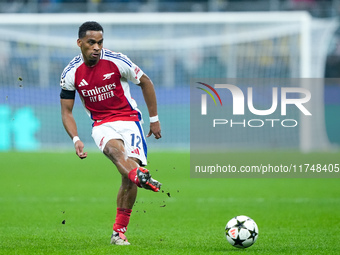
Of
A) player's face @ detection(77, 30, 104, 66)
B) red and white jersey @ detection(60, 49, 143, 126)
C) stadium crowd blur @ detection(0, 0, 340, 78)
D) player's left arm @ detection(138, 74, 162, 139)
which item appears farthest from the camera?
stadium crowd blur @ detection(0, 0, 340, 78)

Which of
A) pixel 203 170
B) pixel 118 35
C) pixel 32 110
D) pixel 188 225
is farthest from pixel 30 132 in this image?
pixel 188 225

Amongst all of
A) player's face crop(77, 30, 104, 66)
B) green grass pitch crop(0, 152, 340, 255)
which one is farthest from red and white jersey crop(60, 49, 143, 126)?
green grass pitch crop(0, 152, 340, 255)

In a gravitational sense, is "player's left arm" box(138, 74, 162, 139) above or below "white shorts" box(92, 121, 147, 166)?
above

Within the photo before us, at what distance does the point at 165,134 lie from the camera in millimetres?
23297

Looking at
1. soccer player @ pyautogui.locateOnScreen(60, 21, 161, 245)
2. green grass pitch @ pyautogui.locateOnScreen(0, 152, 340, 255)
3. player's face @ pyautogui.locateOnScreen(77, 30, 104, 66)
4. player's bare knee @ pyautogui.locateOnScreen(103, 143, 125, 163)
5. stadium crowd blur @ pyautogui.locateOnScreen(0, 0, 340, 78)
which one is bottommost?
green grass pitch @ pyautogui.locateOnScreen(0, 152, 340, 255)

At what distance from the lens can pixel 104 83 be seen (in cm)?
784

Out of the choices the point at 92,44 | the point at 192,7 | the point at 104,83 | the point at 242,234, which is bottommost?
the point at 242,234

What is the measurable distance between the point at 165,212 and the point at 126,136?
3.98 m

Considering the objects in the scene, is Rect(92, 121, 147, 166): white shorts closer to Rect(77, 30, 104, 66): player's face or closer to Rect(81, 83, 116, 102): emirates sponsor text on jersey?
Rect(81, 83, 116, 102): emirates sponsor text on jersey

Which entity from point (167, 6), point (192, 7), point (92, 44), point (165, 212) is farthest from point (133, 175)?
point (167, 6)

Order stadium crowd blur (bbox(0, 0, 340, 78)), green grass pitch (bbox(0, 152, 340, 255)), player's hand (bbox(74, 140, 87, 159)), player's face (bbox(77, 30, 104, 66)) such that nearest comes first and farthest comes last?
player's hand (bbox(74, 140, 87, 159)) < player's face (bbox(77, 30, 104, 66)) < green grass pitch (bbox(0, 152, 340, 255)) < stadium crowd blur (bbox(0, 0, 340, 78))

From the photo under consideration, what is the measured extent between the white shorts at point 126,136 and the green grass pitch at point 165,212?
96 cm

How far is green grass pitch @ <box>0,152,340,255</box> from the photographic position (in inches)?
304

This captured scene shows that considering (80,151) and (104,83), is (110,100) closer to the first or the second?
(104,83)
